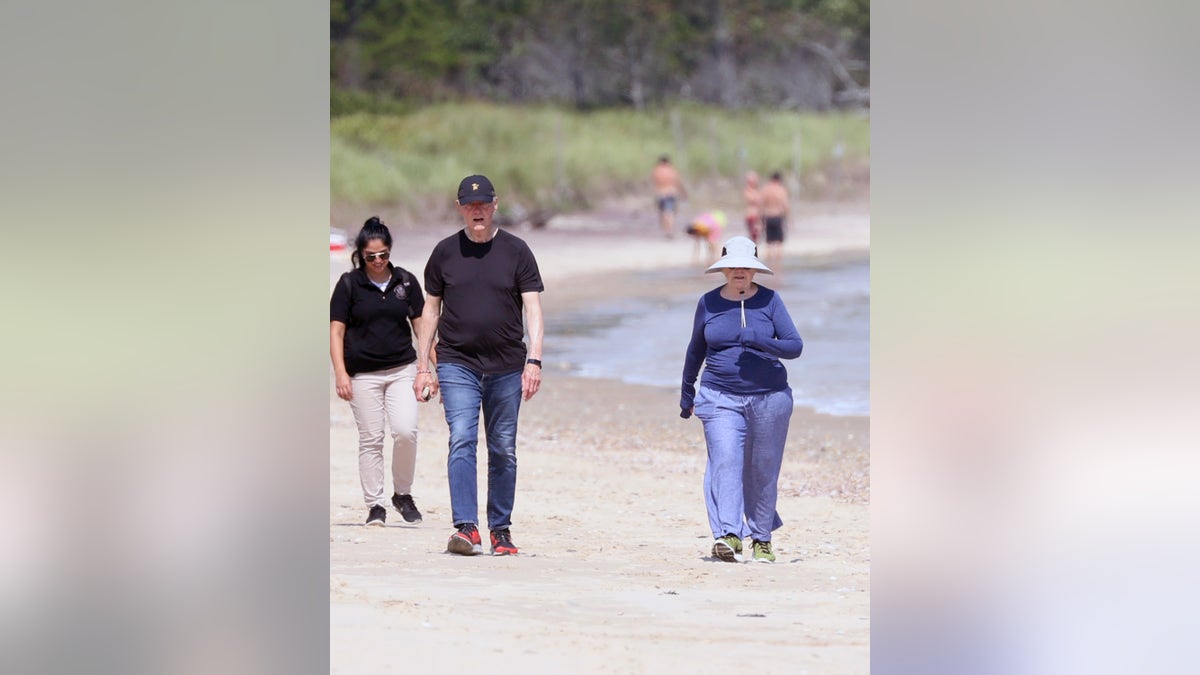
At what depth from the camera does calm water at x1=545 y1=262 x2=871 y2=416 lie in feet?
54.8

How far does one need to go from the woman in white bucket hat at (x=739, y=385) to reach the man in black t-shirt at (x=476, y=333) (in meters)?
0.77

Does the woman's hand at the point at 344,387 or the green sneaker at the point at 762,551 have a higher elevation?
the woman's hand at the point at 344,387

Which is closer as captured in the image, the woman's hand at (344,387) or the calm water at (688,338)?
the woman's hand at (344,387)

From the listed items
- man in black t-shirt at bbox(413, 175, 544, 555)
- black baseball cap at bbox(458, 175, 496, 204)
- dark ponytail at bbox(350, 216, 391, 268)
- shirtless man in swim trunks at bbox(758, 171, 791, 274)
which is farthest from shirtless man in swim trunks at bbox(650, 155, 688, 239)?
black baseball cap at bbox(458, 175, 496, 204)

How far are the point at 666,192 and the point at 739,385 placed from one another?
2146 centimetres

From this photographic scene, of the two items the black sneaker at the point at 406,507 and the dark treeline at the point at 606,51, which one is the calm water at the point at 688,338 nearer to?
the black sneaker at the point at 406,507

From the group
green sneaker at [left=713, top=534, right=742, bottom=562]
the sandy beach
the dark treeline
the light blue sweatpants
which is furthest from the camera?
the dark treeline

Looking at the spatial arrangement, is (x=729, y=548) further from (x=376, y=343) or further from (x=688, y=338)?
(x=688, y=338)

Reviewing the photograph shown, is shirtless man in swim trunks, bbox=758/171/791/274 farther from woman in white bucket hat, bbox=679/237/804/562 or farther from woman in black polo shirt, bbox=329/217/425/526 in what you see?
woman in white bucket hat, bbox=679/237/804/562

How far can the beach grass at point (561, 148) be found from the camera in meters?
30.3

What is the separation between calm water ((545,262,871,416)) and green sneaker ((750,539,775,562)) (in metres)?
6.51

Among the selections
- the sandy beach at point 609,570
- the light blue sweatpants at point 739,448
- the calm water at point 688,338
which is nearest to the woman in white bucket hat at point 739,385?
A: the light blue sweatpants at point 739,448
